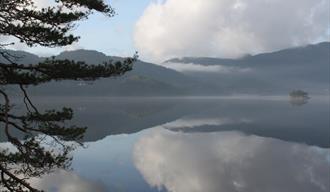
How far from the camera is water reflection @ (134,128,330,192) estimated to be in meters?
49.0

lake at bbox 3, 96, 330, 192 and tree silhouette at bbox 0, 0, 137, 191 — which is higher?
tree silhouette at bbox 0, 0, 137, 191

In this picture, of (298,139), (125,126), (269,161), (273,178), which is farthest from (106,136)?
(273,178)

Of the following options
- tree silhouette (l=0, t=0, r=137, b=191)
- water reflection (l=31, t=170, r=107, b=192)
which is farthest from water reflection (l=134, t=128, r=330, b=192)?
tree silhouette (l=0, t=0, r=137, b=191)

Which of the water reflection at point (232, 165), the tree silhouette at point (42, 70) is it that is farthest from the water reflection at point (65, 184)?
the tree silhouette at point (42, 70)

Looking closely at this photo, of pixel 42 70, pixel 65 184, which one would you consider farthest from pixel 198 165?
pixel 42 70

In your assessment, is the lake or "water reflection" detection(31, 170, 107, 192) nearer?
"water reflection" detection(31, 170, 107, 192)

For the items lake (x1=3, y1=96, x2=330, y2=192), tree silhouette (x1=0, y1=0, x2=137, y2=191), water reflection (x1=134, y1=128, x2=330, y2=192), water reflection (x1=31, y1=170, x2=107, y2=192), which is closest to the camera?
tree silhouette (x1=0, y1=0, x2=137, y2=191)

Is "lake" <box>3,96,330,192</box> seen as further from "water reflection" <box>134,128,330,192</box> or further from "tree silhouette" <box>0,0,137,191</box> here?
"tree silhouette" <box>0,0,137,191</box>

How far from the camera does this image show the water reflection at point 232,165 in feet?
161

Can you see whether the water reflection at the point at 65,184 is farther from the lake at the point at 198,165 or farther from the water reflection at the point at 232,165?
the water reflection at the point at 232,165

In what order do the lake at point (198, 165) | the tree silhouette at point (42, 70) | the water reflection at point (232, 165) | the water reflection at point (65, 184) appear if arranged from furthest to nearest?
the water reflection at point (232, 165), the lake at point (198, 165), the water reflection at point (65, 184), the tree silhouette at point (42, 70)

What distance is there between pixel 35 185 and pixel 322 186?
29.2 metres

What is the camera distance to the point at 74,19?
20.9 metres

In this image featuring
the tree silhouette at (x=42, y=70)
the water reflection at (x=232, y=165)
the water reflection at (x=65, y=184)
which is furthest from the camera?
the water reflection at (x=232, y=165)
